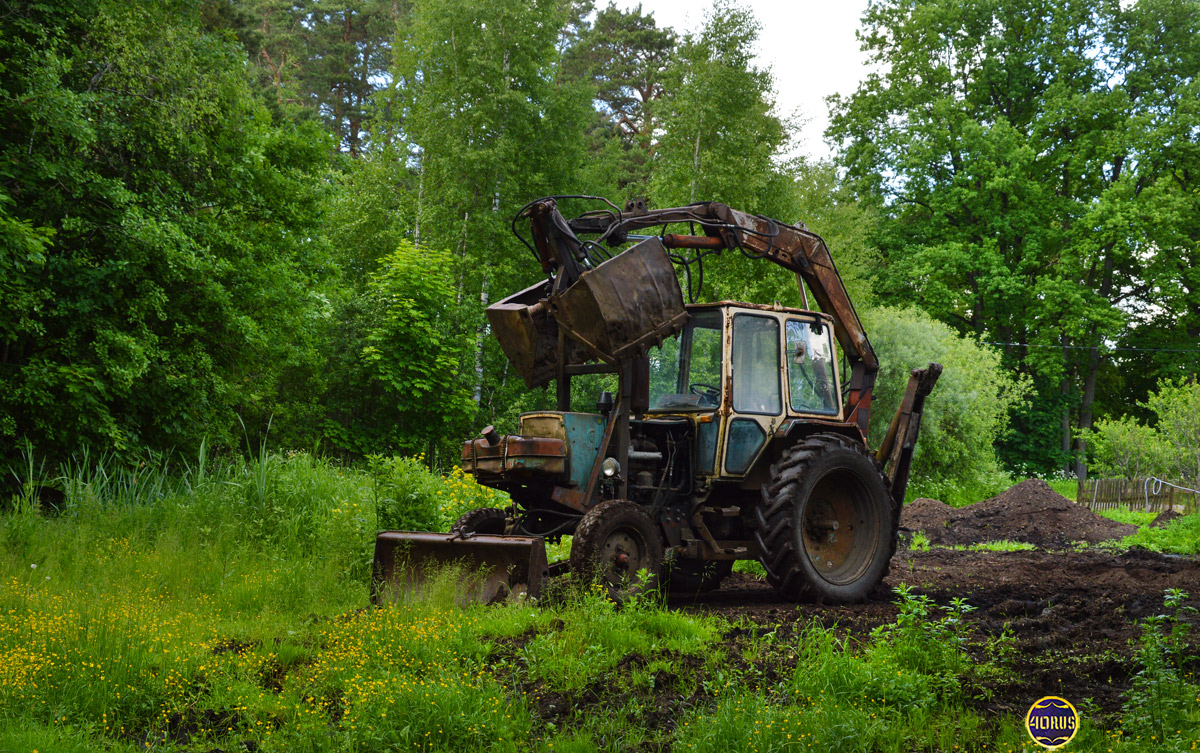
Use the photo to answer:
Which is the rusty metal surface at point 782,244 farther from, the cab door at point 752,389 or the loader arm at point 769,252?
the cab door at point 752,389

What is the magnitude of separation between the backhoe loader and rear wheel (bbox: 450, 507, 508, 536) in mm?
16

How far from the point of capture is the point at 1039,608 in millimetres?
6781

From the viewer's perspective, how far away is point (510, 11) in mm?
21938

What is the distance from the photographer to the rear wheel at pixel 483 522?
22.2ft

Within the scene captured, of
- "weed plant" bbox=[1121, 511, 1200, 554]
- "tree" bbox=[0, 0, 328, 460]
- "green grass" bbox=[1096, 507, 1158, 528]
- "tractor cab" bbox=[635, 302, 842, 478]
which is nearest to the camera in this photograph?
"tractor cab" bbox=[635, 302, 842, 478]

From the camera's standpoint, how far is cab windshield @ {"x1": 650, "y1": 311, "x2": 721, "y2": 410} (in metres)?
7.62

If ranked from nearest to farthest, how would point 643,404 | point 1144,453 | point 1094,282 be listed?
point 643,404
point 1144,453
point 1094,282

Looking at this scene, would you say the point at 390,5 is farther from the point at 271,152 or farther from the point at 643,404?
the point at 643,404

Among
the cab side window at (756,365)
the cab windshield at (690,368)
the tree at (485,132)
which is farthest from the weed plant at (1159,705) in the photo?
the tree at (485,132)

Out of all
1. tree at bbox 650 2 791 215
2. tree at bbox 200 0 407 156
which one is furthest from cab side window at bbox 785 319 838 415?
tree at bbox 200 0 407 156

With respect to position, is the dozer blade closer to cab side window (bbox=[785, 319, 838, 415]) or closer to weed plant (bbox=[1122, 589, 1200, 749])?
cab side window (bbox=[785, 319, 838, 415])

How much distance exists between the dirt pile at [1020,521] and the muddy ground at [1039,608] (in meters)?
3.77

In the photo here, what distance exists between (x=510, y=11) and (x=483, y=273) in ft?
20.7

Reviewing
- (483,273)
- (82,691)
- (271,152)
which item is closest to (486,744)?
(82,691)
